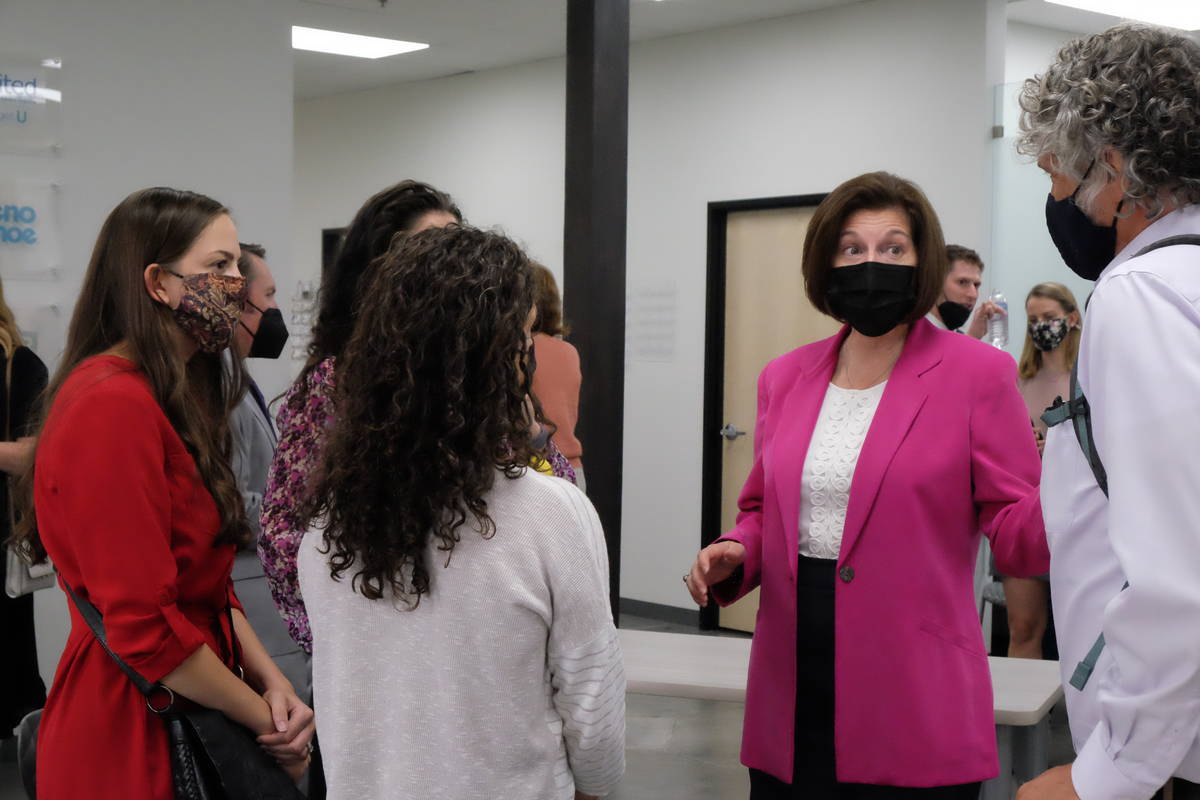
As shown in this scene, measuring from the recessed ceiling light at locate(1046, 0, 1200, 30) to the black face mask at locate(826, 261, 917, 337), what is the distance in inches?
173

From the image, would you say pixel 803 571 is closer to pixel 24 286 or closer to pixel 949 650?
pixel 949 650

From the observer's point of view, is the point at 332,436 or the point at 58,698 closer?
the point at 332,436

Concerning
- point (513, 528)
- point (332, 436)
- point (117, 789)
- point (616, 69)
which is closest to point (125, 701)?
point (117, 789)

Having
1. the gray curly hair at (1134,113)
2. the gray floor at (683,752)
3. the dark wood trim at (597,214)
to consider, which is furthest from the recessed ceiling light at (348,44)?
the gray curly hair at (1134,113)

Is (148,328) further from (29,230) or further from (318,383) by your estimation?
(29,230)

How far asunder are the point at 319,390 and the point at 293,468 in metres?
0.13

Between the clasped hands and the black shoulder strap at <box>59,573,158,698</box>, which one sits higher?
the black shoulder strap at <box>59,573,158,698</box>

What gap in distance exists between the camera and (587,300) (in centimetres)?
384

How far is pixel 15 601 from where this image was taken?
395cm

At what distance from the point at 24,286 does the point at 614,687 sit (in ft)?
12.3

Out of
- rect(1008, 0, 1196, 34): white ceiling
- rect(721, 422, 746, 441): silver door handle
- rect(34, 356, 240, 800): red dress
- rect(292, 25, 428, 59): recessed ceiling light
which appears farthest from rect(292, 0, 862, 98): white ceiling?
rect(34, 356, 240, 800): red dress

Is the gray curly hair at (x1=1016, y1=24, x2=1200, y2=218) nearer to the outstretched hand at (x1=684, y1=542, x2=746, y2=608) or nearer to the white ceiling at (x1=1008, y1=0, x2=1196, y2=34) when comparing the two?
the outstretched hand at (x1=684, y1=542, x2=746, y2=608)

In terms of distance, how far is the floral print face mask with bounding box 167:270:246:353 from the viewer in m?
1.87

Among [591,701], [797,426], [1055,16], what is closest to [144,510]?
[591,701]
